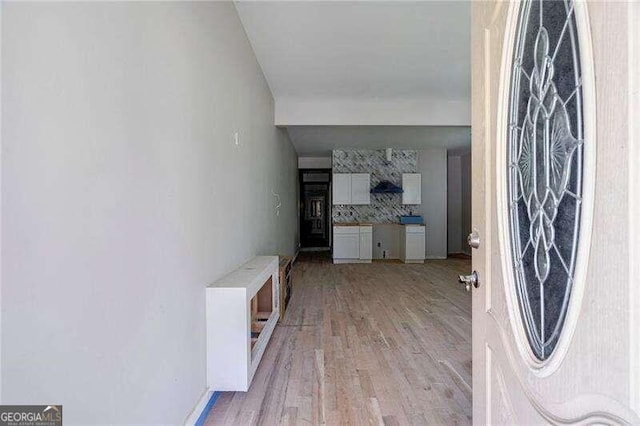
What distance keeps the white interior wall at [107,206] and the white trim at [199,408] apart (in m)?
0.05

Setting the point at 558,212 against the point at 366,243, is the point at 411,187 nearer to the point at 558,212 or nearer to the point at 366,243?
the point at 366,243

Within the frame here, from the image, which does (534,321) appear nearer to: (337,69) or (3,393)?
(3,393)

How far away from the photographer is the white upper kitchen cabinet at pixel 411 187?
300 inches

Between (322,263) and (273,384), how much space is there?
503 cm

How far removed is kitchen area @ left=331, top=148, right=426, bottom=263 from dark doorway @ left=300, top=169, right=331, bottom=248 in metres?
2.67

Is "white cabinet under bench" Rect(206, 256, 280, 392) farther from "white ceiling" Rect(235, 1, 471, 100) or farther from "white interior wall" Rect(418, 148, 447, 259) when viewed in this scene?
"white interior wall" Rect(418, 148, 447, 259)

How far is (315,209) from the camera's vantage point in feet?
35.7

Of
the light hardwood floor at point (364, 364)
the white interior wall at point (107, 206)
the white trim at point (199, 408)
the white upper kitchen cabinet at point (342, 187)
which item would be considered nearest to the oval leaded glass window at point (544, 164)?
the white interior wall at point (107, 206)

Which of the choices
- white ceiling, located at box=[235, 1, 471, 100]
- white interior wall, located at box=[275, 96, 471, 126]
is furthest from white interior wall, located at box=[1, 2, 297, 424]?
white interior wall, located at box=[275, 96, 471, 126]

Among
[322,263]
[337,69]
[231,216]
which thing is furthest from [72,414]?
[322,263]

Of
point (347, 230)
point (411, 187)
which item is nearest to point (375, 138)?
point (411, 187)

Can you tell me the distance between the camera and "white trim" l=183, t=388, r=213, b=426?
1.63 m

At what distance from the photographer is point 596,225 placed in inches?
23.1
